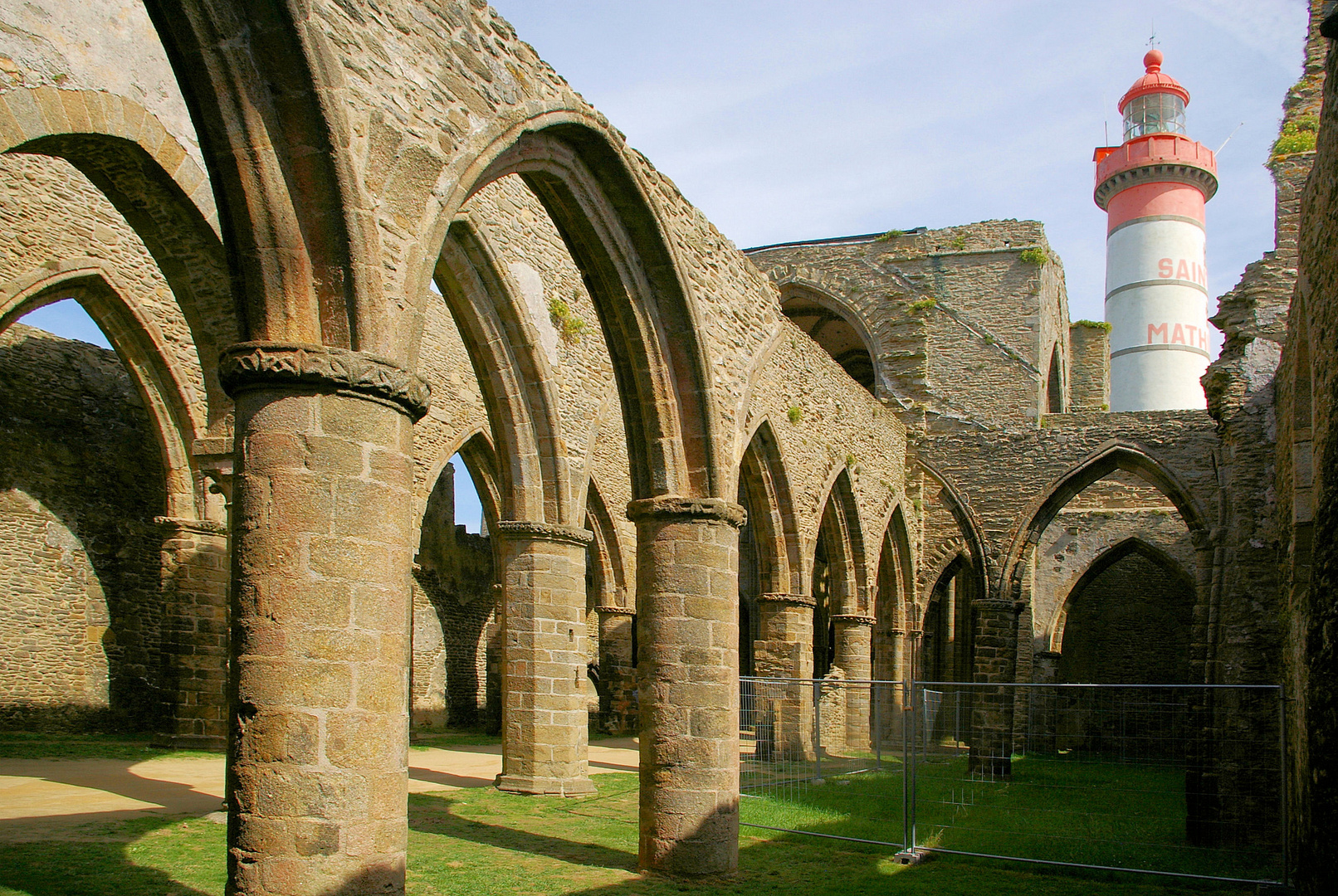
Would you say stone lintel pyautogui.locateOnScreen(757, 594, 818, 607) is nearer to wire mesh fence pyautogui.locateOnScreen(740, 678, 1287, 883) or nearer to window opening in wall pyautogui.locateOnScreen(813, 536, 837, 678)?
wire mesh fence pyautogui.locateOnScreen(740, 678, 1287, 883)

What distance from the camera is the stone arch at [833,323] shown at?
21547mm

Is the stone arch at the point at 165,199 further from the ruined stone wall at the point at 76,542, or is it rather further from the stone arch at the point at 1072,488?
the stone arch at the point at 1072,488

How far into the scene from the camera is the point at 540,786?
31.7 feet

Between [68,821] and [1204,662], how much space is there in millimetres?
9831

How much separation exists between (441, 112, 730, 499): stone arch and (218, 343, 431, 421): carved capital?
274 cm

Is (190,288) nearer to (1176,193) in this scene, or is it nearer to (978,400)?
(978,400)

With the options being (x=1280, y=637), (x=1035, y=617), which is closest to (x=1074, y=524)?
(x=1035, y=617)

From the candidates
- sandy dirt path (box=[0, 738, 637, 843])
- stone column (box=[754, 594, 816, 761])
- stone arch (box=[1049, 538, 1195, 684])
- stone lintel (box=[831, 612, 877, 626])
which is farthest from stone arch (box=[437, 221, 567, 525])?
stone arch (box=[1049, 538, 1195, 684])

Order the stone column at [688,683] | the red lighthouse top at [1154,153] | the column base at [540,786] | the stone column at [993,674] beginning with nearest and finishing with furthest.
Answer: the stone column at [688,683] → the column base at [540,786] → the stone column at [993,674] → the red lighthouse top at [1154,153]

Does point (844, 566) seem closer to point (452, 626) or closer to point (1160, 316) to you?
point (452, 626)

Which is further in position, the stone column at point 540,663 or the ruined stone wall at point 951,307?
the ruined stone wall at point 951,307

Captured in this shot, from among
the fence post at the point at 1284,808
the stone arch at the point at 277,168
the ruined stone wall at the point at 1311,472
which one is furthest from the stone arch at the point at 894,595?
the stone arch at the point at 277,168

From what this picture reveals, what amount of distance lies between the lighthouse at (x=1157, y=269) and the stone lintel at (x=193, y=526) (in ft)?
85.5

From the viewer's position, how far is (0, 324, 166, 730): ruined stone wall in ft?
43.8
